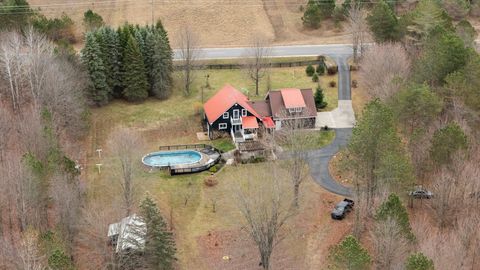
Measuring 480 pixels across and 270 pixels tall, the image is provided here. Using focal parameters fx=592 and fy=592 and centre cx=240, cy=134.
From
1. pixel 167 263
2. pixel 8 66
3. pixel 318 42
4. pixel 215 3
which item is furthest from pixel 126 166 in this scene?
pixel 215 3

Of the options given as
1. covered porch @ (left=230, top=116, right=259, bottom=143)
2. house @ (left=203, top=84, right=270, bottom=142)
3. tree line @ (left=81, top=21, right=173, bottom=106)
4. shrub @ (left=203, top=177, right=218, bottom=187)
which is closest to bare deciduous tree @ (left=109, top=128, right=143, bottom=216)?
shrub @ (left=203, top=177, right=218, bottom=187)

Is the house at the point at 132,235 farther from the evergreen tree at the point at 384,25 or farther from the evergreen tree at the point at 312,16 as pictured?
the evergreen tree at the point at 312,16

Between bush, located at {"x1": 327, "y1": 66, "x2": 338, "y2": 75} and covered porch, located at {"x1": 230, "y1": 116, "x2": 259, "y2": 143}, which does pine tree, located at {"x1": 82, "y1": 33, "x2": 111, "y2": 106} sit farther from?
bush, located at {"x1": 327, "y1": 66, "x2": 338, "y2": 75}

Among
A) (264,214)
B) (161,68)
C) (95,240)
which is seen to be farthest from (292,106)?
(95,240)

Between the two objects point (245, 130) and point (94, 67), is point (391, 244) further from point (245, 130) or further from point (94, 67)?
point (94, 67)

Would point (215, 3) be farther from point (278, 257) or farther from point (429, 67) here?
point (278, 257)

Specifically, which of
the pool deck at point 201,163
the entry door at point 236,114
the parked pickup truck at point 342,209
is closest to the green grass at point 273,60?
the entry door at point 236,114
